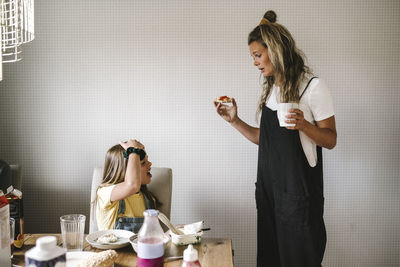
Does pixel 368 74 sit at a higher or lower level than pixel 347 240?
higher

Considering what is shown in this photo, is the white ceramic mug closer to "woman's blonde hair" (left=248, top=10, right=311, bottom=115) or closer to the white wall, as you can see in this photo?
"woman's blonde hair" (left=248, top=10, right=311, bottom=115)

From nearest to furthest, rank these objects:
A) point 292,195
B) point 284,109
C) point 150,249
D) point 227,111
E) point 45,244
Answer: point 45,244 < point 150,249 < point 284,109 < point 292,195 < point 227,111

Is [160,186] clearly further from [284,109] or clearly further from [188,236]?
[284,109]

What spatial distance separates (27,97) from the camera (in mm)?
2207

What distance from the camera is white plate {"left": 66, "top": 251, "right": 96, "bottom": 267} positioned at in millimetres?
1126

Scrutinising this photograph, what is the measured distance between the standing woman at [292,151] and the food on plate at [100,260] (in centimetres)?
76

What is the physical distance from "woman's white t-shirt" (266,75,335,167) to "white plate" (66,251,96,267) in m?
0.94

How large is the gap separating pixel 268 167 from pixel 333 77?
814 millimetres

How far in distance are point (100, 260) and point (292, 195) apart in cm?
81

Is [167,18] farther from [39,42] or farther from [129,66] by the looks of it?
[39,42]

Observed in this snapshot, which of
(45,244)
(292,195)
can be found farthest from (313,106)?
(45,244)

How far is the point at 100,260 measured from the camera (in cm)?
108

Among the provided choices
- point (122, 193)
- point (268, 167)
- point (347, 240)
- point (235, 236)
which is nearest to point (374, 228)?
point (347, 240)

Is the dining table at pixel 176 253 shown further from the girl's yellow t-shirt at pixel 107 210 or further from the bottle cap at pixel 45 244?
the bottle cap at pixel 45 244
